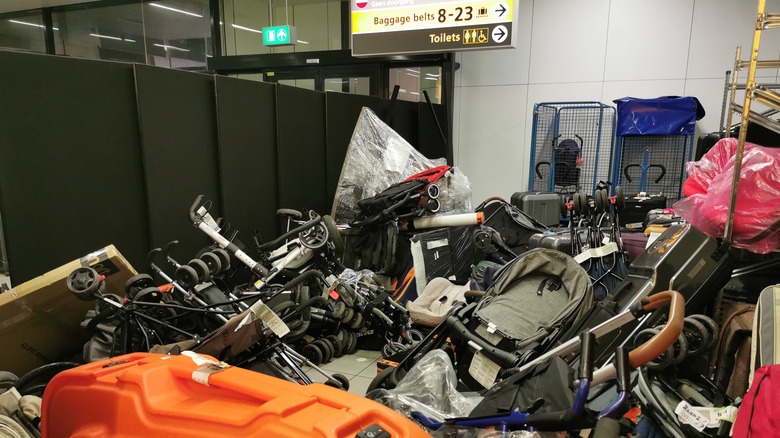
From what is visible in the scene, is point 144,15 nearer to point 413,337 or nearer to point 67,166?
point 67,166

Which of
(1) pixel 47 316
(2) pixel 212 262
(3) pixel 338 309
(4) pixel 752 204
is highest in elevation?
(4) pixel 752 204

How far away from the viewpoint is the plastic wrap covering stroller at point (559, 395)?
Result: 150cm

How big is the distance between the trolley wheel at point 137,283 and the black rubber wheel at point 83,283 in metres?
0.16

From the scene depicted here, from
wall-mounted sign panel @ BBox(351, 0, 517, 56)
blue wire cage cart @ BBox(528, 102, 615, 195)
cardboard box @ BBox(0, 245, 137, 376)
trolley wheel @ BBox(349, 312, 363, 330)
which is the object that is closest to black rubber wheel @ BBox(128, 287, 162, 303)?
cardboard box @ BBox(0, 245, 137, 376)

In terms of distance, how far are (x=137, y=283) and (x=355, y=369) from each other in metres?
1.67

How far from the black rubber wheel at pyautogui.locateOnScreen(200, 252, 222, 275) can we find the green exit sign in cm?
494

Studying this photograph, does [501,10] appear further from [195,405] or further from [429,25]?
[195,405]

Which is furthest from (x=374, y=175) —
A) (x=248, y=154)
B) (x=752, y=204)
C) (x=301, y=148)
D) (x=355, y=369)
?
(x=752, y=204)

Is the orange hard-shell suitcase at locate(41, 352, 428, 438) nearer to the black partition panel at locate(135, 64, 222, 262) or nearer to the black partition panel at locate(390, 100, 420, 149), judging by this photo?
the black partition panel at locate(135, 64, 222, 262)

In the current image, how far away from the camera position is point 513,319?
2.57m

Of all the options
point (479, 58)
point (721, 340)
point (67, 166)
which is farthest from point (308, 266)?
point (479, 58)

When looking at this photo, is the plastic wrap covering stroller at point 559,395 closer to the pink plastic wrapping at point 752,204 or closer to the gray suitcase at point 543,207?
the pink plastic wrapping at point 752,204

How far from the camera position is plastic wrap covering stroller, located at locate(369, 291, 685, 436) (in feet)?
4.93

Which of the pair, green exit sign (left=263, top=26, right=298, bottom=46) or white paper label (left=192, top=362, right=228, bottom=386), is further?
green exit sign (left=263, top=26, right=298, bottom=46)
